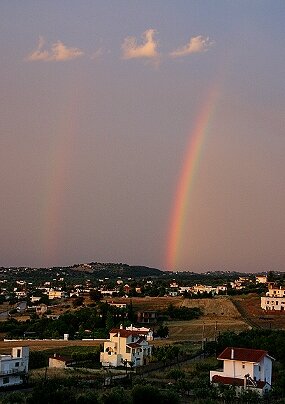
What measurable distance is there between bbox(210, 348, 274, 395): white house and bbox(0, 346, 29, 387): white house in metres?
10.4

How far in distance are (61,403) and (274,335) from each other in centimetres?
2352

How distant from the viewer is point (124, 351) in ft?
147

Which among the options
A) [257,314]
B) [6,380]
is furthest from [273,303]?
[6,380]

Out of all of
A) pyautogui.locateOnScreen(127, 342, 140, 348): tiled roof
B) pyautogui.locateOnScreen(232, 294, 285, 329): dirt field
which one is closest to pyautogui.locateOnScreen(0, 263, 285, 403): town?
pyautogui.locateOnScreen(127, 342, 140, 348): tiled roof

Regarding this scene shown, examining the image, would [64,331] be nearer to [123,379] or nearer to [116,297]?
[123,379]

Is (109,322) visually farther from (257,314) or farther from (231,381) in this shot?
(231,381)

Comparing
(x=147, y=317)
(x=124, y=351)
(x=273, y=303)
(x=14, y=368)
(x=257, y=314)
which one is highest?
(x=273, y=303)

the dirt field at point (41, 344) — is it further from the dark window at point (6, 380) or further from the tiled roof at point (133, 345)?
the dark window at point (6, 380)

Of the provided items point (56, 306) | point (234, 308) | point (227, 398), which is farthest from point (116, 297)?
point (227, 398)

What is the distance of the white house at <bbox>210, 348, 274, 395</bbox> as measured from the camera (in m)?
34.1

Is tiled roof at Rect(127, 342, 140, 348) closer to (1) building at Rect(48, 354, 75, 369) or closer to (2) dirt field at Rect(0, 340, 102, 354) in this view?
(1) building at Rect(48, 354, 75, 369)

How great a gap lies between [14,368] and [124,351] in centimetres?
1002

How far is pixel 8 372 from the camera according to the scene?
3584 centimetres

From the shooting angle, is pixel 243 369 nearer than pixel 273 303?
Yes
